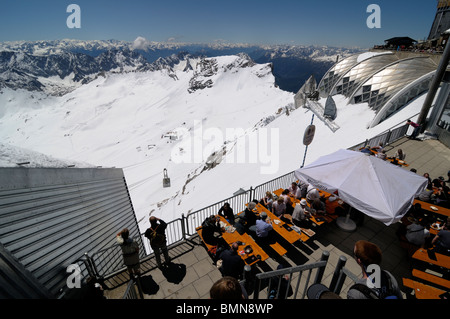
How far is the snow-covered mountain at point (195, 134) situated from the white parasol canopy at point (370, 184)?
29.4 ft

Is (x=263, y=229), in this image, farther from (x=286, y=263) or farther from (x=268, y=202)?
(x=268, y=202)

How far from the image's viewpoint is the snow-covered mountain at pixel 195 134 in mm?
20688

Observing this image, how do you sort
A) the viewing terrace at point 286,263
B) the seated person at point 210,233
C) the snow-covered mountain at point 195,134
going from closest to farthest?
1. the viewing terrace at point 286,263
2. the seated person at point 210,233
3. the snow-covered mountain at point 195,134

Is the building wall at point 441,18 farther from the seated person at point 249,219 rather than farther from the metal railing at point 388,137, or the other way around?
the seated person at point 249,219

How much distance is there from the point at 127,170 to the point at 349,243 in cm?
5775

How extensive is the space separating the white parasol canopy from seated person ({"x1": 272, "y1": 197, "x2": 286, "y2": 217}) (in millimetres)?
1367

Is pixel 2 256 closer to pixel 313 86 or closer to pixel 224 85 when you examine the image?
pixel 313 86

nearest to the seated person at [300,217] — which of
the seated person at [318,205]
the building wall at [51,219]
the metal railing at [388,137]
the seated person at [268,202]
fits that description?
the seated person at [318,205]

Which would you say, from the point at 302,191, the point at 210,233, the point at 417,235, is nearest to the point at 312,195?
the point at 302,191

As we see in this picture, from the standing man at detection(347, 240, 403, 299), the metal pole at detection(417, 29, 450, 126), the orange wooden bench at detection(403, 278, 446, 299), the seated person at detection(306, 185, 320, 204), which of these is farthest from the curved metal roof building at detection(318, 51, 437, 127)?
the standing man at detection(347, 240, 403, 299)

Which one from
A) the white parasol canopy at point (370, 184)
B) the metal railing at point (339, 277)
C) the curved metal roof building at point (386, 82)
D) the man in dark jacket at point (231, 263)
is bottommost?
the man in dark jacket at point (231, 263)

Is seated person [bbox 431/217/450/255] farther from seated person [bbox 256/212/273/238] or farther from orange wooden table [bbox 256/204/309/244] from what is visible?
seated person [bbox 256/212/273/238]

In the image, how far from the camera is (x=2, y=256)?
370 centimetres
